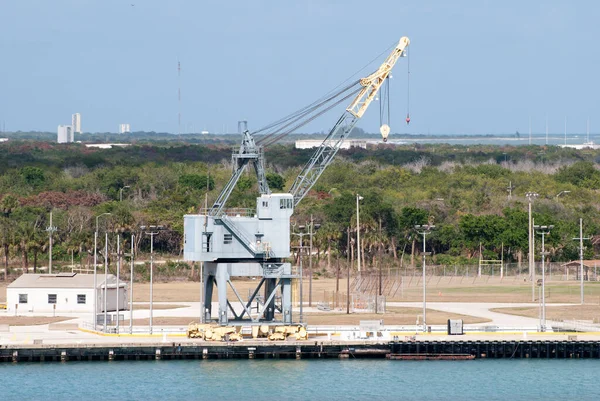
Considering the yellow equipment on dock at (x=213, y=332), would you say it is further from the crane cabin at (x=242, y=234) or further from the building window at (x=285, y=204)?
the building window at (x=285, y=204)

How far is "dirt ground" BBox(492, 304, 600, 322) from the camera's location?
113 metres

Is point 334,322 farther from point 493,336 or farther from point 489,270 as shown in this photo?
point 489,270

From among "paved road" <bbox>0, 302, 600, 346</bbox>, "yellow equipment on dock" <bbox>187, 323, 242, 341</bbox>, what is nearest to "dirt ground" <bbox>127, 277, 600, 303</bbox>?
"paved road" <bbox>0, 302, 600, 346</bbox>

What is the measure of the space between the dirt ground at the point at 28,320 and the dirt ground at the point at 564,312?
36.5 meters

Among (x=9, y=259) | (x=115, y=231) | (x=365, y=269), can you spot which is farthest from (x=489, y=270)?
(x=9, y=259)

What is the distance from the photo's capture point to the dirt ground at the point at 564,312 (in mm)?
112556

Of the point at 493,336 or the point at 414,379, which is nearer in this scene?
the point at 414,379

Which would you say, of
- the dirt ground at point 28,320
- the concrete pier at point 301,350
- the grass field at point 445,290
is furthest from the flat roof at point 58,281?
the concrete pier at point 301,350

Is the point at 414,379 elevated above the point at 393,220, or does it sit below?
below

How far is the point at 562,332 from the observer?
3895 inches

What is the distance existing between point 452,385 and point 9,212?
114 m

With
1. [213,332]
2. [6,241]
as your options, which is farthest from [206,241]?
[6,241]

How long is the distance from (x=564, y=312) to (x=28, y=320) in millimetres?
43248

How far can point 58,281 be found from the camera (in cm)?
11988
